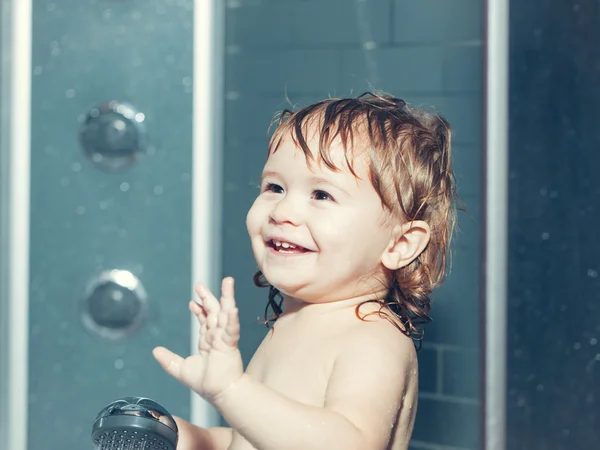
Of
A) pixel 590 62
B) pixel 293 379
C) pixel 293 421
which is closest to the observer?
pixel 293 421

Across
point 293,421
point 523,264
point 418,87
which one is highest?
point 418,87

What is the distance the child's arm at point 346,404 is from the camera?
672 mm

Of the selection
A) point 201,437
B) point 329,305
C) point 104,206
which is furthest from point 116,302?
point 329,305

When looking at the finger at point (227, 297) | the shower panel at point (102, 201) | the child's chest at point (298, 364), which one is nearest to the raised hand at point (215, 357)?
the finger at point (227, 297)

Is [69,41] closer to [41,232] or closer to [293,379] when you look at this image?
[41,232]

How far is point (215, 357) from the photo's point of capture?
2.21 ft

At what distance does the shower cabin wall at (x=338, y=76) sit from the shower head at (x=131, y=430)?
35cm

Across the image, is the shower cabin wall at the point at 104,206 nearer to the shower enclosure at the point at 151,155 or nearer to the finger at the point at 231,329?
the shower enclosure at the point at 151,155

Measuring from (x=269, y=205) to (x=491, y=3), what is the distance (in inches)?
14.0

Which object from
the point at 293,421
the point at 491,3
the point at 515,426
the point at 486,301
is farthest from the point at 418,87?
the point at 293,421

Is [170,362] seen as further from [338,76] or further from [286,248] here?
[338,76]

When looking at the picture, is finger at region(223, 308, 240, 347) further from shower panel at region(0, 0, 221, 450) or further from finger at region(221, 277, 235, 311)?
shower panel at region(0, 0, 221, 450)

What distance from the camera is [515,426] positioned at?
0.97m

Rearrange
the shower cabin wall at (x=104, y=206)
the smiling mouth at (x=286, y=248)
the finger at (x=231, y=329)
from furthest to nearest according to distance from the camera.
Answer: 1. the shower cabin wall at (x=104, y=206)
2. the smiling mouth at (x=286, y=248)
3. the finger at (x=231, y=329)
